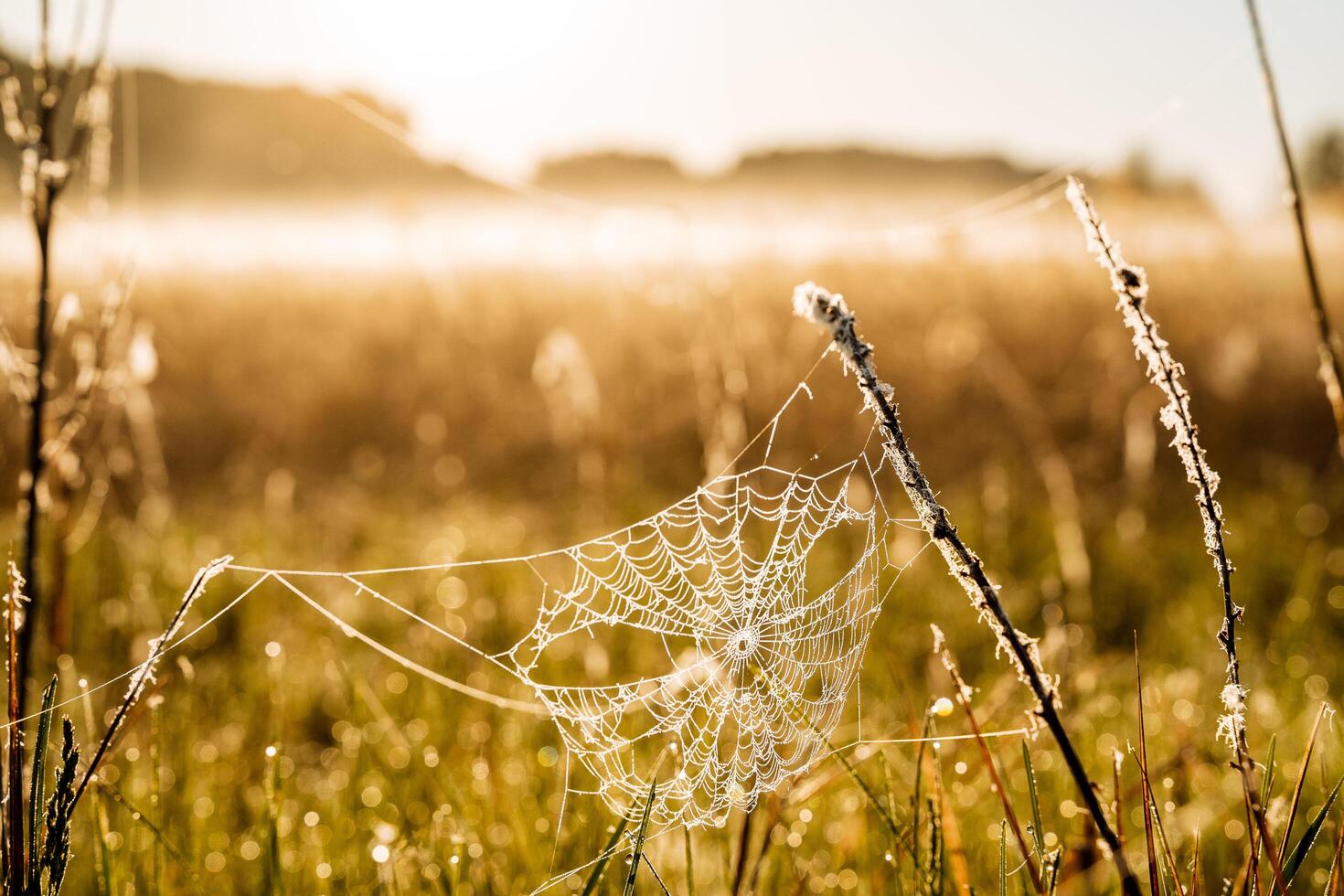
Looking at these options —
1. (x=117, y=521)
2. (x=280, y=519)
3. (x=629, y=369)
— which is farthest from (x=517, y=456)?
(x=117, y=521)

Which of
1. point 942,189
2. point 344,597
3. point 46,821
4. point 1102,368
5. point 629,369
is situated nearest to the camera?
point 46,821

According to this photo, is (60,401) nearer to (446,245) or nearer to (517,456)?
(517,456)

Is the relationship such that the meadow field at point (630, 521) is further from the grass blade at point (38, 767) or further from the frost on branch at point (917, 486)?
the frost on branch at point (917, 486)

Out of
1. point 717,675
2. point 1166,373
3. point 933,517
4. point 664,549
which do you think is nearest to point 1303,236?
point 1166,373

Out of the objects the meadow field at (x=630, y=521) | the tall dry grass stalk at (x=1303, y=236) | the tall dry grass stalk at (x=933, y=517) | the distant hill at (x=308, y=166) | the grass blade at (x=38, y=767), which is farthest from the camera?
the distant hill at (x=308, y=166)

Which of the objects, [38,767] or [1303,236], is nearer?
[38,767]

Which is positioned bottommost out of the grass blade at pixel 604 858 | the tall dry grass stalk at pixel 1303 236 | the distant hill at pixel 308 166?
the grass blade at pixel 604 858

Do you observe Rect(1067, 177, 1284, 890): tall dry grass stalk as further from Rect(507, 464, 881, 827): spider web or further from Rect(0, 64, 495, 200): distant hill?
Rect(0, 64, 495, 200): distant hill

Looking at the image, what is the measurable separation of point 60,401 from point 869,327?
692 cm

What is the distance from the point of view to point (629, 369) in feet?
26.7

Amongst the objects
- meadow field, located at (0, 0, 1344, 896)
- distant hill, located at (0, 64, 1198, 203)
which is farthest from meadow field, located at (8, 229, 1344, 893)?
distant hill, located at (0, 64, 1198, 203)

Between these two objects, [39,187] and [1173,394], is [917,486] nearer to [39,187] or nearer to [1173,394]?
[1173,394]

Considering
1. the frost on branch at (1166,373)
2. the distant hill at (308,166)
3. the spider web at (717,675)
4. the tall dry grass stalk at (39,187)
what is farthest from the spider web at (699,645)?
the distant hill at (308,166)

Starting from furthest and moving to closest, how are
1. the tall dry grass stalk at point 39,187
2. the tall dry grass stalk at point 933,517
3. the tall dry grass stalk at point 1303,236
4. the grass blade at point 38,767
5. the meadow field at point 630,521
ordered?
the meadow field at point 630,521
the tall dry grass stalk at point 39,187
the tall dry grass stalk at point 1303,236
the grass blade at point 38,767
the tall dry grass stalk at point 933,517
